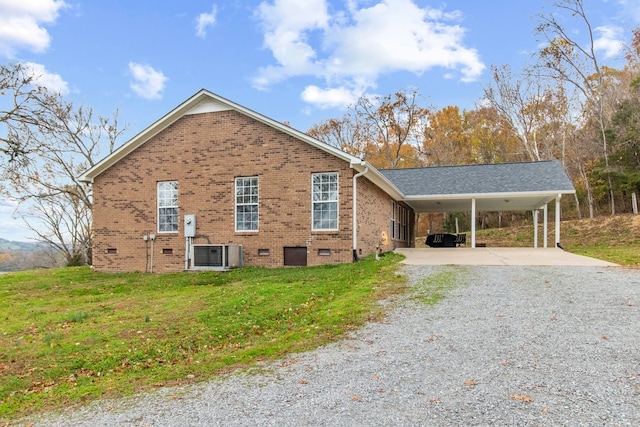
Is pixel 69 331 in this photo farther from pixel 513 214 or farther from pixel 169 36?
pixel 513 214

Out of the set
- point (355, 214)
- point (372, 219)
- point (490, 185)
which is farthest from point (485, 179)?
point (355, 214)

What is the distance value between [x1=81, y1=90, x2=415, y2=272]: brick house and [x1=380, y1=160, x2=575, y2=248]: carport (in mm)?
3409

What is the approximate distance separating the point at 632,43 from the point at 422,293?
93.8ft

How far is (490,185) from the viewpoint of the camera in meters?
17.8

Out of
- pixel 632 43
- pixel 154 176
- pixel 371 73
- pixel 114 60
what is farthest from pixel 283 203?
pixel 632 43

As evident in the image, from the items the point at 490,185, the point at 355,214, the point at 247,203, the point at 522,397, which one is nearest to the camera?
the point at 522,397

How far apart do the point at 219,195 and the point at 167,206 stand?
77.6 inches

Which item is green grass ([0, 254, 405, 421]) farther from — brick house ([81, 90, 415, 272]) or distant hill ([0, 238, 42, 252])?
distant hill ([0, 238, 42, 252])

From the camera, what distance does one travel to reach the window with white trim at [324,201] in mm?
13281

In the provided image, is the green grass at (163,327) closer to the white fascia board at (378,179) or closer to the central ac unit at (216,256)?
the central ac unit at (216,256)

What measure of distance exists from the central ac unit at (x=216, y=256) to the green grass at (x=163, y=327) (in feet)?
3.94

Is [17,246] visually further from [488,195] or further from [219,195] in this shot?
[488,195]

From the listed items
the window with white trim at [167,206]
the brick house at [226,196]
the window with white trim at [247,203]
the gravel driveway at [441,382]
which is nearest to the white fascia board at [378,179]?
the brick house at [226,196]

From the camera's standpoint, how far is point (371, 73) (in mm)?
29141
